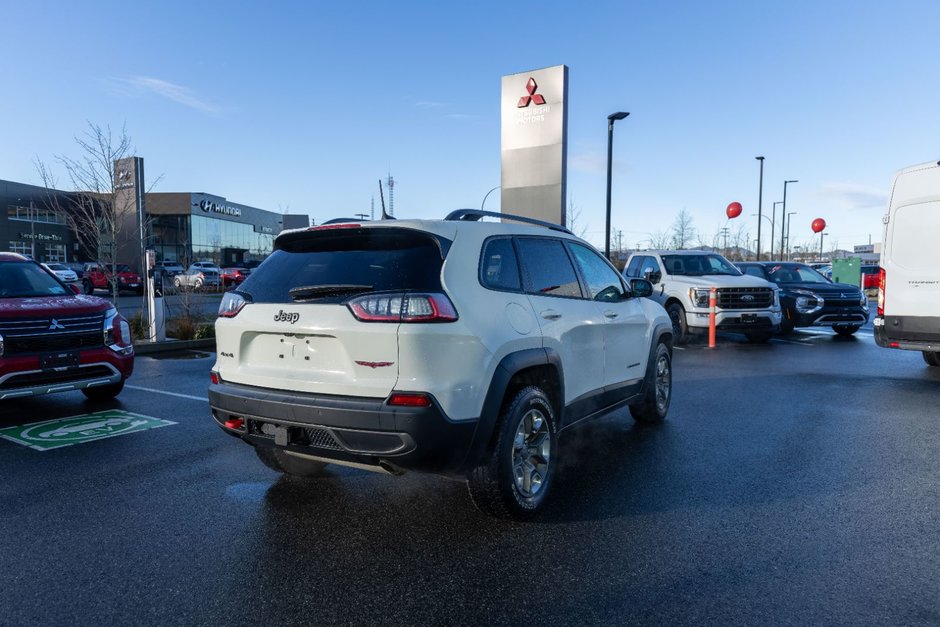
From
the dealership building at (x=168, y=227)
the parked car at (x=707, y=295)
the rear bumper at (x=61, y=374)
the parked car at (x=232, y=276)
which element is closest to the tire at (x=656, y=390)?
the rear bumper at (x=61, y=374)

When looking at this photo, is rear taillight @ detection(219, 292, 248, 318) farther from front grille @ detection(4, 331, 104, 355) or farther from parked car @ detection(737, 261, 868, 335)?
parked car @ detection(737, 261, 868, 335)

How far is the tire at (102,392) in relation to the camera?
24.8 ft

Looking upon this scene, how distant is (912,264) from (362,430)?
8.15m

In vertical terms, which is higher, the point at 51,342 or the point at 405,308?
the point at 405,308

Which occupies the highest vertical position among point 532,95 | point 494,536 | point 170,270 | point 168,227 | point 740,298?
point 532,95

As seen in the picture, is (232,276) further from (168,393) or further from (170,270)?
(168,393)

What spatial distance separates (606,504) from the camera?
167 inches

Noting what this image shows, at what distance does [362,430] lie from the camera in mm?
3400

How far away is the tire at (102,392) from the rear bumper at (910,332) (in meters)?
9.67

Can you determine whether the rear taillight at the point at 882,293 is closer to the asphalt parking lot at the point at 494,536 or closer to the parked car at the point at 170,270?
the asphalt parking lot at the point at 494,536

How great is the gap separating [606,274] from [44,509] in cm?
435

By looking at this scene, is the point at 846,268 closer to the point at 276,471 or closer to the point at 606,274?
the point at 606,274

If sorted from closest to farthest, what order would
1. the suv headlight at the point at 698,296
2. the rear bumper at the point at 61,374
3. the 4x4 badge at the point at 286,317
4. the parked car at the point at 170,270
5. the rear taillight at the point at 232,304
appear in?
the 4x4 badge at the point at 286,317 → the rear taillight at the point at 232,304 → the rear bumper at the point at 61,374 → the suv headlight at the point at 698,296 → the parked car at the point at 170,270

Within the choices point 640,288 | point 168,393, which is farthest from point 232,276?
point 640,288
